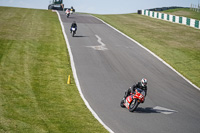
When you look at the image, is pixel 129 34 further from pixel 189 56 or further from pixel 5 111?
pixel 5 111

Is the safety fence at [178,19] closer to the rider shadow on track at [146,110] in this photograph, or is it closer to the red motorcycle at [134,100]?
the rider shadow on track at [146,110]

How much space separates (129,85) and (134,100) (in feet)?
15.7

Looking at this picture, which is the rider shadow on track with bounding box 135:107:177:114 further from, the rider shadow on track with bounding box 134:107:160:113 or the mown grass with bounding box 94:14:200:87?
the mown grass with bounding box 94:14:200:87

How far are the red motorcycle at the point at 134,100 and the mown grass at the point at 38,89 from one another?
1921mm

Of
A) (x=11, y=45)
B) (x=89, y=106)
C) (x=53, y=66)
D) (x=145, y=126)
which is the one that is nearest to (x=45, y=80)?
(x=53, y=66)

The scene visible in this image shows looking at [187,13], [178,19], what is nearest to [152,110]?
[178,19]

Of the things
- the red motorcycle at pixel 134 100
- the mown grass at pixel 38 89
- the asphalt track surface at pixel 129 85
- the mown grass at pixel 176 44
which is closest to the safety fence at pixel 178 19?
the mown grass at pixel 176 44

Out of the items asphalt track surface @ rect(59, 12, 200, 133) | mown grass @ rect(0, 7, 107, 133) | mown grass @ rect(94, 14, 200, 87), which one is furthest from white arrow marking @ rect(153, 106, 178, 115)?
mown grass @ rect(94, 14, 200, 87)

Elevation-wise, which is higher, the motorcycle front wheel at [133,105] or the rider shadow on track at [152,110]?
the motorcycle front wheel at [133,105]

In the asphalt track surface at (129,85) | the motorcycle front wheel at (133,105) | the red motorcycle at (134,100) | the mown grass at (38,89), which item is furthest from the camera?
the motorcycle front wheel at (133,105)

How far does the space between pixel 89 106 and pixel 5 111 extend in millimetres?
3930

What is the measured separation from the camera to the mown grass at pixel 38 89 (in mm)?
11727

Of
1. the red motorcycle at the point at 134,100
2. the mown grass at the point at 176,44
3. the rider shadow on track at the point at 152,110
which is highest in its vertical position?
the red motorcycle at the point at 134,100

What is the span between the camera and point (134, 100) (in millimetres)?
14250
